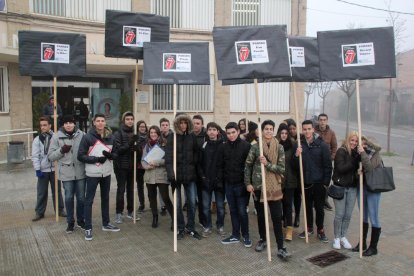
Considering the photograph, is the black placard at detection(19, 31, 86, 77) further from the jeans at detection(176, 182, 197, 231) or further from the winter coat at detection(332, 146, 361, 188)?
the winter coat at detection(332, 146, 361, 188)

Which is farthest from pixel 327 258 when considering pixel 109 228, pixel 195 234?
pixel 109 228

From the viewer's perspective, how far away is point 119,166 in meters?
6.72

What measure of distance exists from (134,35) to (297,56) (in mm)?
2989

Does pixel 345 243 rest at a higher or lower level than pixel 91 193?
lower

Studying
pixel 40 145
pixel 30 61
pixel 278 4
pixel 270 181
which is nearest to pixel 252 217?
pixel 270 181

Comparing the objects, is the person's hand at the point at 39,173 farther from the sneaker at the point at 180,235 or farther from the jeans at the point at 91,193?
the sneaker at the point at 180,235

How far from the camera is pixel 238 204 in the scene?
5.80 metres

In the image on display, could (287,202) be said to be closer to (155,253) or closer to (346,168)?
(346,168)

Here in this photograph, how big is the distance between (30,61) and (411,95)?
43.9 meters

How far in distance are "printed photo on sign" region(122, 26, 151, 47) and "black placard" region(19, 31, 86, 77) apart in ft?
2.55

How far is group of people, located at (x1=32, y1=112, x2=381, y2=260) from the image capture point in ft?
18.3

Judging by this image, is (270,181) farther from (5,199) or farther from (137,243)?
(5,199)

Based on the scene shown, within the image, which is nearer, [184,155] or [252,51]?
[252,51]

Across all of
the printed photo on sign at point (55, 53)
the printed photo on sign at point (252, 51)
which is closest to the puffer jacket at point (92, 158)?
the printed photo on sign at point (55, 53)
